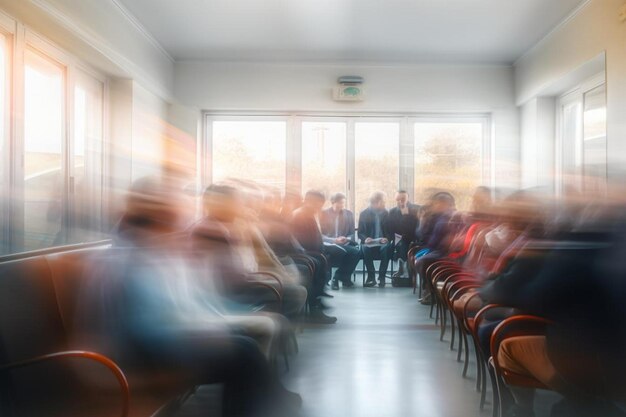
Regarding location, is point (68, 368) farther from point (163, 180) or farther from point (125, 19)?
point (125, 19)

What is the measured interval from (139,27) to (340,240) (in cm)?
362

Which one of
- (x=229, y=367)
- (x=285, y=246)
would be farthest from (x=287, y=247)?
(x=229, y=367)

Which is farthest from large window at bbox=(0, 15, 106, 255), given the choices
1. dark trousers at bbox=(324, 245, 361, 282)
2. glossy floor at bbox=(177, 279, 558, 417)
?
dark trousers at bbox=(324, 245, 361, 282)

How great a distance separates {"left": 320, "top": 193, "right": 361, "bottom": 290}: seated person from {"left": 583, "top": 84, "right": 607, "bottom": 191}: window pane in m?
3.00

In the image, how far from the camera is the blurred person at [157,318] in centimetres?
166

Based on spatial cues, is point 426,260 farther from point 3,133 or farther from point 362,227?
point 3,133

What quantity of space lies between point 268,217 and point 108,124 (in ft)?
7.87

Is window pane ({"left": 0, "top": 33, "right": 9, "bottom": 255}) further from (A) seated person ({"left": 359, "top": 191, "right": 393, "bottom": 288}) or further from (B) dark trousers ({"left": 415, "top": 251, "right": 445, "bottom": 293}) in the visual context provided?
(A) seated person ({"left": 359, "top": 191, "right": 393, "bottom": 288})

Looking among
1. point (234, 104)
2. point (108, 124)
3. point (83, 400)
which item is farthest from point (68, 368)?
point (234, 104)

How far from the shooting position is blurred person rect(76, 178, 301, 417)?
166cm

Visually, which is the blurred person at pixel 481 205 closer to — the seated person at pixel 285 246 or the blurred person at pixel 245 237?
the seated person at pixel 285 246

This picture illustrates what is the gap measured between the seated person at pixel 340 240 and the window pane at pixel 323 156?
429mm

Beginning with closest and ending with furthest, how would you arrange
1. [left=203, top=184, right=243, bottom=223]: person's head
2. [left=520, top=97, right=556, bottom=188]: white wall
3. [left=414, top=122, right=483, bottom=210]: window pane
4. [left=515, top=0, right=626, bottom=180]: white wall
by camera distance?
[left=203, top=184, right=243, bottom=223]: person's head < [left=515, top=0, right=626, bottom=180]: white wall < [left=520, top=97, right=556, bottom=188]: white wall < [left=414, top=122, right=483, bottom=210]: window pane

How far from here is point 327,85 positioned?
698 centimetres
